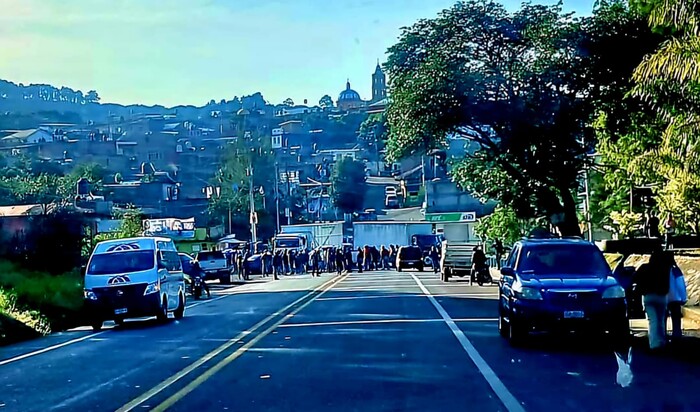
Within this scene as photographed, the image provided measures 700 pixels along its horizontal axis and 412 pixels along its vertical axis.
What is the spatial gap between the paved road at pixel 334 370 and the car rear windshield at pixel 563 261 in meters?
1.22

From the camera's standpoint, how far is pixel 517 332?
53.7ft

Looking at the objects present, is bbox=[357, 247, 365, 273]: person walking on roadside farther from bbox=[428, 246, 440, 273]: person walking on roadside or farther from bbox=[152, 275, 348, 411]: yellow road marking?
bbox=[152, 275, 348, 411]: yellow road marking

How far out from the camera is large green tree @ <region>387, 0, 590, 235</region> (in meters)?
40.1

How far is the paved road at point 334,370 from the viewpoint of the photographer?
36.8ft

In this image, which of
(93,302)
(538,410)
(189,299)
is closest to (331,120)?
(189,299)

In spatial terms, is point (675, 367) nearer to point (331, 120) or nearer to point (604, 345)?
point (604, 345)

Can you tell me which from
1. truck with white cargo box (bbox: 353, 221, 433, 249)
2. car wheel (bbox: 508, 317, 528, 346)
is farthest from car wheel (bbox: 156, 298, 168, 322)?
truck with white cargo box (bbox: 353, 221, 433, 249)

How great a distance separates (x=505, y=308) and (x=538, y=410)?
7.04 m

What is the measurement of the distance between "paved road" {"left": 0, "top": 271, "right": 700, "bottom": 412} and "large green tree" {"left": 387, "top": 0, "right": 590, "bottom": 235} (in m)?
18.6

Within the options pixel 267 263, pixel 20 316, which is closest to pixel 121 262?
pixel 20 316

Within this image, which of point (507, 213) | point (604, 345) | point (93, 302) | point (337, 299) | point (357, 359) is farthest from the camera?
point (507, 213)

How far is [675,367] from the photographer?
44.7ft

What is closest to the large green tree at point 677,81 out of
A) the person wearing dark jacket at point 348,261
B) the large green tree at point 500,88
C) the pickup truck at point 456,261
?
the large green tree at point 500,88

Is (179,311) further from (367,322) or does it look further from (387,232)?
(387,232)
